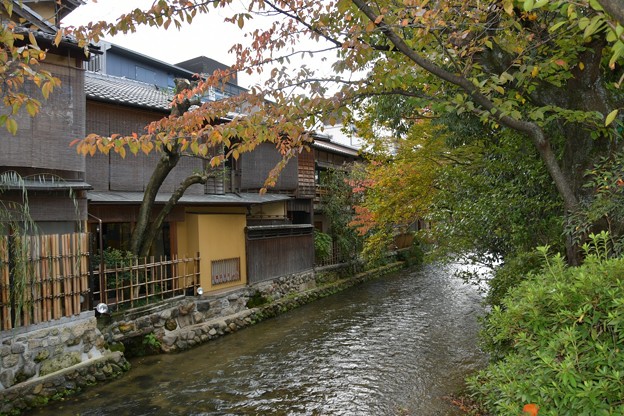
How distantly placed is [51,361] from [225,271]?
7065mm

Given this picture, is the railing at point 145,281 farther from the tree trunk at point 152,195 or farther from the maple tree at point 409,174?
the maple tree at point 409,174

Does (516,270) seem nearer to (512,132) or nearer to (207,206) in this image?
A: (512,132)

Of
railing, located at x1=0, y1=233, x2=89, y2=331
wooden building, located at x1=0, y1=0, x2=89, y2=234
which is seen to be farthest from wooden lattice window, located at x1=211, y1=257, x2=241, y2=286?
railing, located at x1=0, y1=233, x2=89, y2=331

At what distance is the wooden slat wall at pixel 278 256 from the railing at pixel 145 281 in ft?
9.88

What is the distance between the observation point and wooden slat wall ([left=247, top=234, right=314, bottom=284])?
1716 centimetres

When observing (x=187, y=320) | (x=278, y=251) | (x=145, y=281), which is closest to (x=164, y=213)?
(x=145, y=281)

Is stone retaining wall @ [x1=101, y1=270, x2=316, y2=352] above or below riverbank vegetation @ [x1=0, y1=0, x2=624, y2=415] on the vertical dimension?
below

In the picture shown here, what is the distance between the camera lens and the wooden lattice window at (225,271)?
15398 millimetres

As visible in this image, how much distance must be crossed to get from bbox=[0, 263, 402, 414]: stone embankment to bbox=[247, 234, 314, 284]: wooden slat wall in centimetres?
54

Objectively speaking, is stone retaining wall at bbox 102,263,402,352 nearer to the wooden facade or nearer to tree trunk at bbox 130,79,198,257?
the wooden facade

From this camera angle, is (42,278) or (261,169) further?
(261,169)

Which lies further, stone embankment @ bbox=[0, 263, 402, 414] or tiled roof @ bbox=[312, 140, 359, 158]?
tiled roof @ bbox=[312, 140, 359, 158]

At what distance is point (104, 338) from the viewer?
35.8 feet

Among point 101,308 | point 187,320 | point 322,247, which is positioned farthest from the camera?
point 322,247
